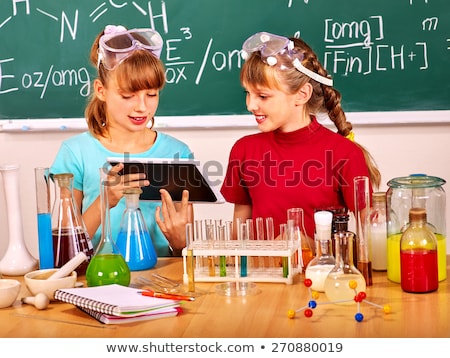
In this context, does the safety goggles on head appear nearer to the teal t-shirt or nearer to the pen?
the teal t-shirt

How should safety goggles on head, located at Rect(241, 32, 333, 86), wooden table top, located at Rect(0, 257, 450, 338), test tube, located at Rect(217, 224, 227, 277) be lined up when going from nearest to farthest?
wooden table top, located at Rect(0, 257, 450, 338), test tube, located at Rect(217, 224, 227, 277), safety goggles on head, located at Rect(241, 32, 333, 86)

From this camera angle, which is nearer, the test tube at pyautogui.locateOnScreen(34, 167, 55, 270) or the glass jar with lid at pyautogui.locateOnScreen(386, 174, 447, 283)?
the glass jar with lid at pyautogui.locateOnScreen(386, 174, 447, 283)

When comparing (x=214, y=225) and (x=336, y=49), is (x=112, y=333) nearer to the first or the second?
(x=214, y=225)

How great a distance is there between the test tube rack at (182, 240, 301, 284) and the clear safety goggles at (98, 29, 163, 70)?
3.44 feet

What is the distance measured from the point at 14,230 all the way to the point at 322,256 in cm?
82

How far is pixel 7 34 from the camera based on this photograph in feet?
11.1

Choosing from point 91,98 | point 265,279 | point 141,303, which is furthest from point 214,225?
point 91,98

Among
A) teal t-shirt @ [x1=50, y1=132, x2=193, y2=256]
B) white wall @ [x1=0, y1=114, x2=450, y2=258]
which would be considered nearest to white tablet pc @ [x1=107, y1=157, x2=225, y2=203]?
teal t-shirt @ [x1=50, y1=132, x2=193, y2=256]

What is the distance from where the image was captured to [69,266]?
1.78m

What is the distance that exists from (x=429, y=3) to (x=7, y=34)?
183 centimetres

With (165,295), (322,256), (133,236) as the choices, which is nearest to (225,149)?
(133,236)

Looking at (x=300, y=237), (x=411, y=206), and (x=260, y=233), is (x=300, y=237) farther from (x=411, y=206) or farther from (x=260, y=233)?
(x=411, y=206)

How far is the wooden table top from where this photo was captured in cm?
150

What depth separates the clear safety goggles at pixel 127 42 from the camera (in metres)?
2.70
